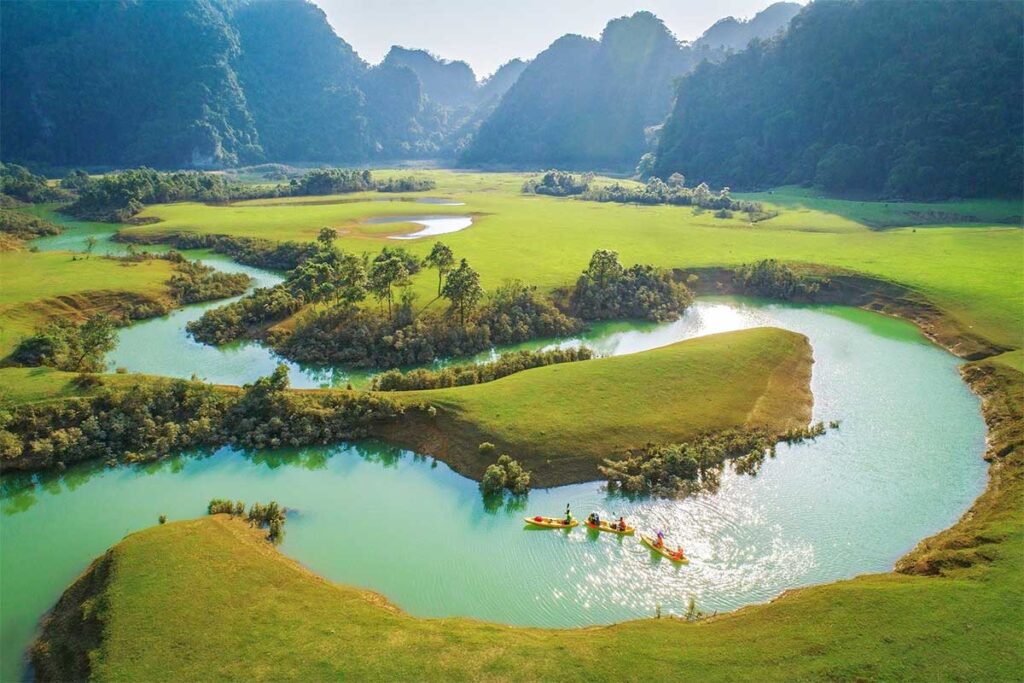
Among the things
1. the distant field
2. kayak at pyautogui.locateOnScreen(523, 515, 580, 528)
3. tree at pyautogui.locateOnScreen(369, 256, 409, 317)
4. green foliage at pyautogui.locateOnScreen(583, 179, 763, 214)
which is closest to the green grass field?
kayak at pyautogui.locateOnScreen(523, 515, 580, 528)

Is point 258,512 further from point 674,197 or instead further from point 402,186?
point 402,186

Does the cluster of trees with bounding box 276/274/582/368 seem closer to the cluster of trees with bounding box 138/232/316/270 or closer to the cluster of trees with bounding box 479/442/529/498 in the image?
the cluster of trees with bounding box 479/442/529/498

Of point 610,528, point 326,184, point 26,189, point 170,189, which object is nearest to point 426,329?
point 610,528

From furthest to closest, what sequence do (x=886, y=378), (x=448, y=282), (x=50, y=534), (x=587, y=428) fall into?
(x=448, y=282) < (x=886, y=378) < (x=587, y=428) < (x=50, y=534)

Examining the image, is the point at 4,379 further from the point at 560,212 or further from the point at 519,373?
the point at 560,212

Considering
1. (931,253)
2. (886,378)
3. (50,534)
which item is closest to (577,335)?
(886,378)

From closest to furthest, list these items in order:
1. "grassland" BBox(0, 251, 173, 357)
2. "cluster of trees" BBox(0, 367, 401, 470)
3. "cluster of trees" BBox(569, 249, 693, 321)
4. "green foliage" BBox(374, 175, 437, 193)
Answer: "cluster of trees" BBox(0, 367, 401, 470), "grassland" BBox(0, 251, 173, 357), "cluster of trees" BBox(569, 249, 693, 321), "green foliage" BBox(374, 175, 437, 193)
